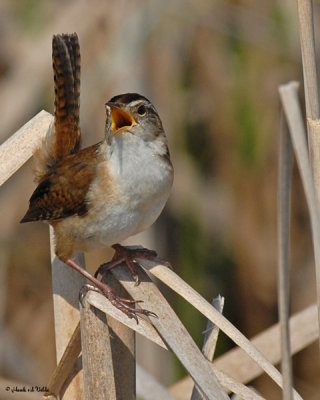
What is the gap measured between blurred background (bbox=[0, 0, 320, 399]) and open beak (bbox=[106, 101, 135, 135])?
2.97 ft

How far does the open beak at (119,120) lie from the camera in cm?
206

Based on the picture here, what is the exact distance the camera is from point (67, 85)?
7.59ft

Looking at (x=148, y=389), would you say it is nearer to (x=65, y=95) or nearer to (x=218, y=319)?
(x=218, y=319)

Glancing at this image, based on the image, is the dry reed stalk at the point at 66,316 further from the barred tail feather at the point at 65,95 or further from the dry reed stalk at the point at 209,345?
the barred tail feather at the point at 65,95

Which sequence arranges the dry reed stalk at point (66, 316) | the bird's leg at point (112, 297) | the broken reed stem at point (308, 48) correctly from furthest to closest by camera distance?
the dry reed stalk at point (66, 316) < the bird's leg at point (112, 297) < the broken reed stem at point (308, 48)

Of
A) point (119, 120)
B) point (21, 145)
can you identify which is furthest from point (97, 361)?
point (119, 120)

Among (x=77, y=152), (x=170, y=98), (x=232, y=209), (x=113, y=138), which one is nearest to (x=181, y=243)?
(x=232, y=209)

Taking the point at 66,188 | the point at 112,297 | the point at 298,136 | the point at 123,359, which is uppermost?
the point at 298,136

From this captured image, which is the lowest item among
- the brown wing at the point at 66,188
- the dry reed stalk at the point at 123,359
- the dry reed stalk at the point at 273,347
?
the dry reed stalk at the point at 273,347

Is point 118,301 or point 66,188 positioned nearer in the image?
point 118,301

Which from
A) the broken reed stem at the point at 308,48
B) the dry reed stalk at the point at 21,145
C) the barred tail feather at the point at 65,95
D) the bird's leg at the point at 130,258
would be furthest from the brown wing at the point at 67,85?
the broken reed stem at the point at 308,48

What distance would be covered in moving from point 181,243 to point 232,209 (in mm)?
384

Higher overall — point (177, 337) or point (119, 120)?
point (119, 120)

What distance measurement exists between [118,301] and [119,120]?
65cm
